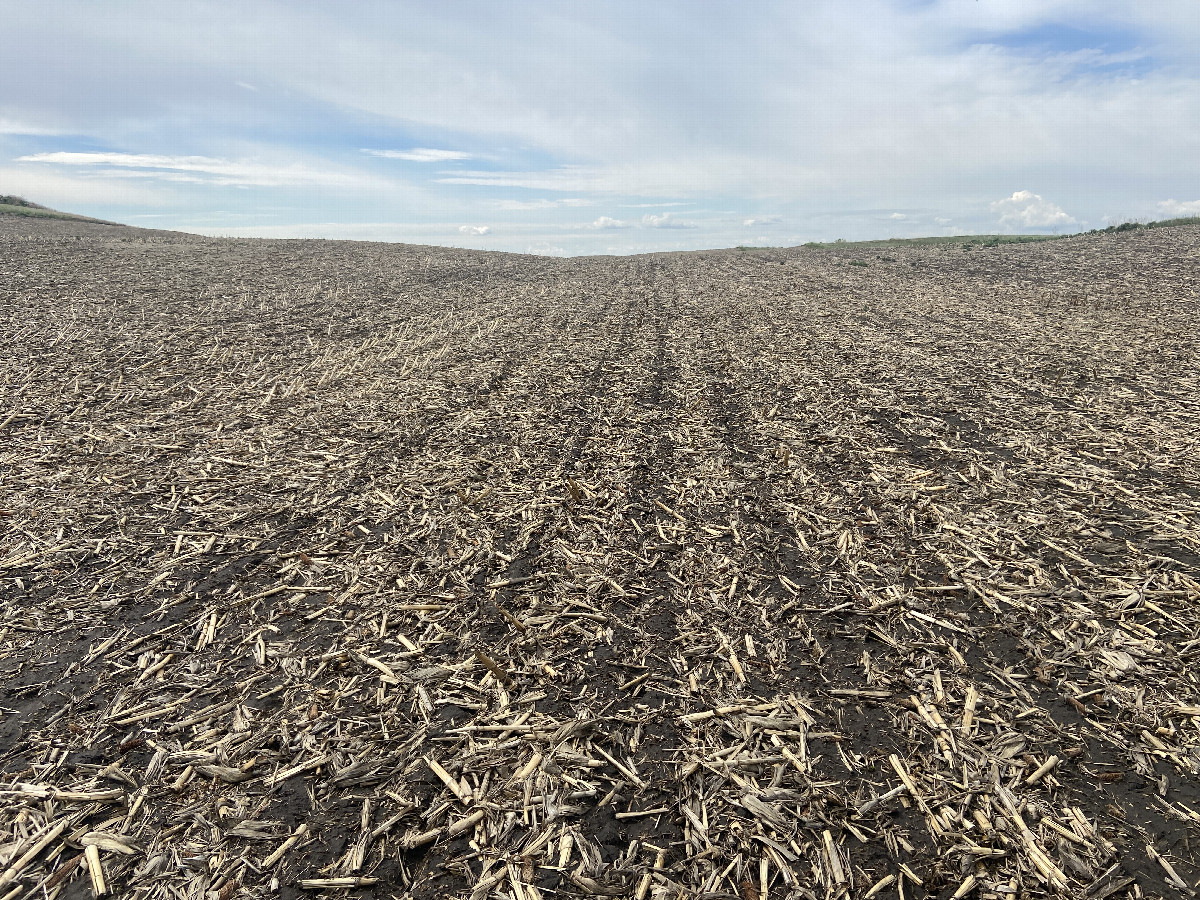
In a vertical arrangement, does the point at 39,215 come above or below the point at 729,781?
above

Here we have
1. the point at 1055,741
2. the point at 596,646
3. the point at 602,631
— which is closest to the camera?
the point at 1055,741

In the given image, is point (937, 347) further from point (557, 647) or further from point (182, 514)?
point (182, 514)

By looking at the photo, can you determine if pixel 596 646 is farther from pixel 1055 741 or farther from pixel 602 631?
pixel 1055 741

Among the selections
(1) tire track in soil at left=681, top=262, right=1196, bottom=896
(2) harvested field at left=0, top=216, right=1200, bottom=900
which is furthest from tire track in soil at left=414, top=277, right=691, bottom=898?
(1) tire track in soil at left=681, top=262, right=1196, bottom=896

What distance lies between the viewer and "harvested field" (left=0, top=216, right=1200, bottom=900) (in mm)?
3029

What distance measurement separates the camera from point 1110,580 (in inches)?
190

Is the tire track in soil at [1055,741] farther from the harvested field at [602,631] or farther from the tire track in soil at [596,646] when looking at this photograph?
the tire track in soil at [596,646]

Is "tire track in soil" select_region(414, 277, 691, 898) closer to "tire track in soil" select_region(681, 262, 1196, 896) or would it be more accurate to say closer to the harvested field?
the harvested field

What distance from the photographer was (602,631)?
14.8 feet

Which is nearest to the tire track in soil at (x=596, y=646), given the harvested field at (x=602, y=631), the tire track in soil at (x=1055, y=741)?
the harvested field at (x=602, y=631)

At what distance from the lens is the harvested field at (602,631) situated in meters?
3.03

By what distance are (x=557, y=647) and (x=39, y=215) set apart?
50061 mm

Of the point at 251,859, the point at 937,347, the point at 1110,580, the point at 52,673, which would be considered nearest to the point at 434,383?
the point at 52,673

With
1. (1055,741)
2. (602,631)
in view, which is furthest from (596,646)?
(1055,741)
